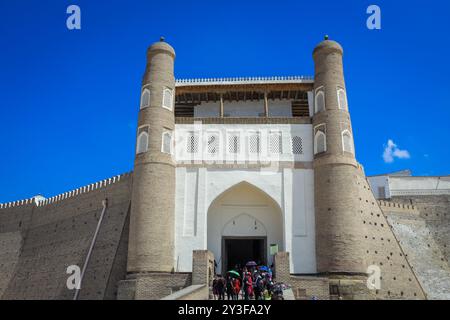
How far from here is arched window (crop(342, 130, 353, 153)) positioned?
1656 cm

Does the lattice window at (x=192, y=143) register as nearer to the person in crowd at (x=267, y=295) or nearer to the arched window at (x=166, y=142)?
the arched window at (x=166, y=142)

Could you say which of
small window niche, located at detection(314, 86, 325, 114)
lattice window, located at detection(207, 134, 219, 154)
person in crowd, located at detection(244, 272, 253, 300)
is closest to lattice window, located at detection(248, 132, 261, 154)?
lattice window, located at detection(207, 134, 219, 154)

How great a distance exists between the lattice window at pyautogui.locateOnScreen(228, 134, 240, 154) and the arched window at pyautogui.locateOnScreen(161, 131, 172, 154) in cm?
203

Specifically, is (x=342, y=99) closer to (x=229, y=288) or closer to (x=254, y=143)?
(x=254, y=143)

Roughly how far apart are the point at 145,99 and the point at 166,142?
1756 millimetres

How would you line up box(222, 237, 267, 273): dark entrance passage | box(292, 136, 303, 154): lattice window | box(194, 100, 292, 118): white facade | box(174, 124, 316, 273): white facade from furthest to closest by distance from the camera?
box(194, 100, 292, 118): white facade
box(222, 237, 267, 273): dark entrance passage
box(292, 136, 303, 154): lattice window
box(174, 124, 316, 273): white facade

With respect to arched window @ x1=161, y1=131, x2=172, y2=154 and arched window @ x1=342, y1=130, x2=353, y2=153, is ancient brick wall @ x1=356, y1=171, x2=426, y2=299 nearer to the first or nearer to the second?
arched window @ x1=342, y1=130, x2=353, y2=153

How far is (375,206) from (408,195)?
5964mm

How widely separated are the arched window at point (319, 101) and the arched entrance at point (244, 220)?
348 centimetres

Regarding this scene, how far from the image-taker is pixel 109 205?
63.0 feet

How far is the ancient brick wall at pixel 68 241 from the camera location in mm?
17375
